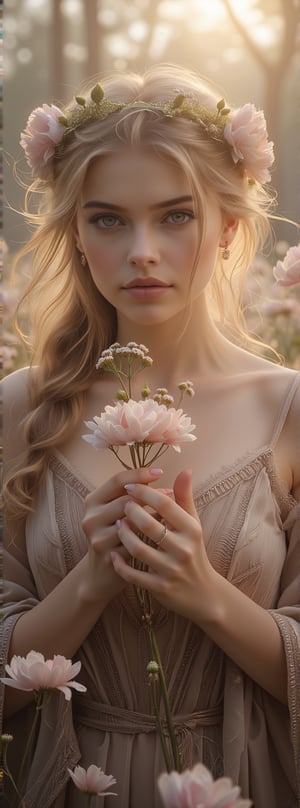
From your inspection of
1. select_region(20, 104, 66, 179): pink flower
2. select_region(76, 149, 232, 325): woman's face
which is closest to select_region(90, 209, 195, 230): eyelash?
select_region(76, 149, 232, 325): woman's face

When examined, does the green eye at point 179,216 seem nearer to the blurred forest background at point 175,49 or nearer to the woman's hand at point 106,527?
the blurred forest background at point 175,49

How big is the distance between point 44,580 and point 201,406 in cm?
50

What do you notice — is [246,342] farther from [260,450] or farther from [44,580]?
[44,580]

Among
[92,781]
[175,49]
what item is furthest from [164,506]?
[175,49]

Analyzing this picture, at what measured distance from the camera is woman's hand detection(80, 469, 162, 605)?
1569 millimetres

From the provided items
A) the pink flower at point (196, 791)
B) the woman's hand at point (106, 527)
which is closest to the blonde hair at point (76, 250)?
the woman's hand at point (106, 527)

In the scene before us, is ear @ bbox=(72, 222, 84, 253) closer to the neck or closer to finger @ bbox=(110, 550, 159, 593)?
the neck

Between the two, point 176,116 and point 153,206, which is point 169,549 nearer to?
point 153,206

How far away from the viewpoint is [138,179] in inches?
72.0

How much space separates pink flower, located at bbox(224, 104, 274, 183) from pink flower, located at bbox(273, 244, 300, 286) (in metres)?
0.23

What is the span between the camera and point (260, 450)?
1935mm

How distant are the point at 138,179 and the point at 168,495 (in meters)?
0.63

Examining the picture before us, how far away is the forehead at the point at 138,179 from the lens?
5.98 ft

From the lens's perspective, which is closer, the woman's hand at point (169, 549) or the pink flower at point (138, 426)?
the pink flower at point (138, 426)
